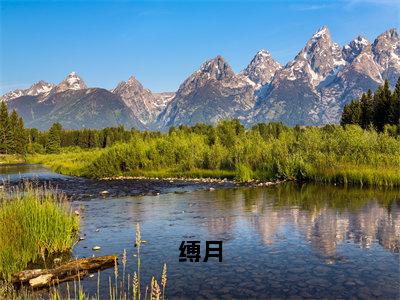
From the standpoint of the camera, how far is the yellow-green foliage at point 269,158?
37.4 metres

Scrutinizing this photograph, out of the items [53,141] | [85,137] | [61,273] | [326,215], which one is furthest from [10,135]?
[61,273]

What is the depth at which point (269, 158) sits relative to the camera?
47000 millimetres

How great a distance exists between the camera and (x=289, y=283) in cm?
1316

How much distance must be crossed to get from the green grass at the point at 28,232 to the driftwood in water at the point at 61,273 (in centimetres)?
61

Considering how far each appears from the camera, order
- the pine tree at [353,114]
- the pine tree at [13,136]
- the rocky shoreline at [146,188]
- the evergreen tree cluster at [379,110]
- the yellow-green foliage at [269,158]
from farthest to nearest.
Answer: the pine tree at [13,136] → the pine tree at [353,114] → the evergreen tree cluster at [379,110] → the rocky shoreline at [146,188] → the yellow-green foliage at [269,158]

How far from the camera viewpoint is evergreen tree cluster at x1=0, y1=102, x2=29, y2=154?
398 ft

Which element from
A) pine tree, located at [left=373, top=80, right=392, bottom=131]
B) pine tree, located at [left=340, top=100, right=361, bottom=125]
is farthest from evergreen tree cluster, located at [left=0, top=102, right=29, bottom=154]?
pine tree, located at [left=373, top=80, right=392, bottom=131]

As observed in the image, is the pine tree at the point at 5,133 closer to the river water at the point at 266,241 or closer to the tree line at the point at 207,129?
the tree line at the point at 207,129

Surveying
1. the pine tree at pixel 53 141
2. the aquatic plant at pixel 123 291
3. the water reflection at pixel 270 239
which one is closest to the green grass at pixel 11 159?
the pine tree at pixel 53 141

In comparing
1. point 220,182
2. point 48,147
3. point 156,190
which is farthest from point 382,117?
point 48,147

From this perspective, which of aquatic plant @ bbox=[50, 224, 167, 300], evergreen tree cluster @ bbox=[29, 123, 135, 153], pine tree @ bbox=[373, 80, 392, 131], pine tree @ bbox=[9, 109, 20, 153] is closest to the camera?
aquatic plant @ bbox=[50, 224, 167, 300]

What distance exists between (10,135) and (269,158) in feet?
325

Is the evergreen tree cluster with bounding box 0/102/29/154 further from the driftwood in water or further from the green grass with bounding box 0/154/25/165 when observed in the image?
the driftwood in water

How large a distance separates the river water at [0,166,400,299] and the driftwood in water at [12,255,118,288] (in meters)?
0.46
